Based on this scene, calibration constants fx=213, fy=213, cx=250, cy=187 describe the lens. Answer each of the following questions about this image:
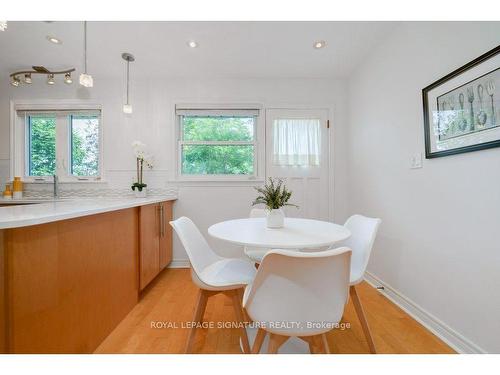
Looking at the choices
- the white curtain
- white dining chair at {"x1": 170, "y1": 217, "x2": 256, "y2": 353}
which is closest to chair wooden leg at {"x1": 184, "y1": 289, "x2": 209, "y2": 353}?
white dining chair at {"x1": 170, "y1": 217, "x2": 256, "y2": 353}

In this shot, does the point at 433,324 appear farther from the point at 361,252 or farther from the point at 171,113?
the point at 171,113

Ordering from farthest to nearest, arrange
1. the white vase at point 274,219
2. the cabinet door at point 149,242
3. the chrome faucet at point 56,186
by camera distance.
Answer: the chrome faucet at point 56,186 < the cabinet door at point 149,242 < the white vase at point 274,219

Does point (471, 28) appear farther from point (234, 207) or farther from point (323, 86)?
point (234, 207)

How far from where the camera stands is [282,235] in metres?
1.21

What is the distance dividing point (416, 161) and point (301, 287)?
1537 millimetres

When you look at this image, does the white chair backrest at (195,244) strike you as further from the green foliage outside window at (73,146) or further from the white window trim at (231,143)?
the green foliage outside window at (73,146)

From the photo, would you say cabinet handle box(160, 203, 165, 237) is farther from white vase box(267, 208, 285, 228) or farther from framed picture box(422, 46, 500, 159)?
framed picture box(422, 46, 500, 159)

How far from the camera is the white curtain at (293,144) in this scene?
9.09ft

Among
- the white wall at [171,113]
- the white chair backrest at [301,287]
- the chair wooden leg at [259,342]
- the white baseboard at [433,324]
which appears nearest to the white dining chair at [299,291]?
the white chair backrest at [301,287]

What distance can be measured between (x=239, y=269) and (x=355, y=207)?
1.85 m

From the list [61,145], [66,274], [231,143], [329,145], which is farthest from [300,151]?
[61,145]

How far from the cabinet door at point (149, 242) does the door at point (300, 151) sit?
145cm

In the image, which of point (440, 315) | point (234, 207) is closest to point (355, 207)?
point (440, 315)
